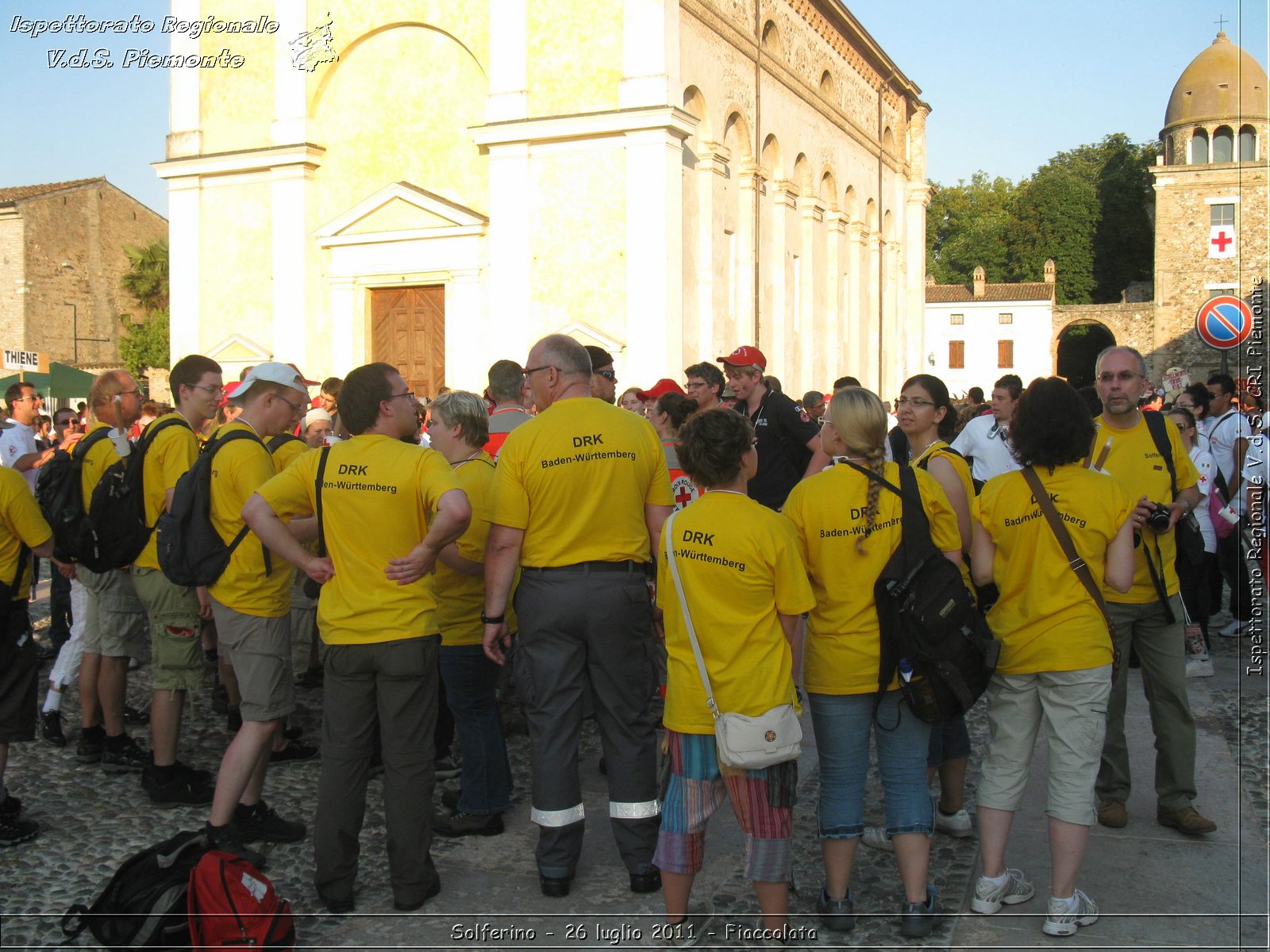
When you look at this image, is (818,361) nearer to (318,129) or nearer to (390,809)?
(318,129)

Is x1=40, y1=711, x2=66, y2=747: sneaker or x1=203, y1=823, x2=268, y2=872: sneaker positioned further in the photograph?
x1=40, y1=711, x2=66, y2=747: sneaker

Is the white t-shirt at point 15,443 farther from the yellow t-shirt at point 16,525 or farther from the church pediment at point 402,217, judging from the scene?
the church pediment at point 402,217

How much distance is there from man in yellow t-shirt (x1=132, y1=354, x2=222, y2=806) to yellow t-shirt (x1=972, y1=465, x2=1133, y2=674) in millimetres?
3835

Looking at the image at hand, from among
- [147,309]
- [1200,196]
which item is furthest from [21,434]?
[1200,196]

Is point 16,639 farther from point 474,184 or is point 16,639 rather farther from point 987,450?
point 474,184

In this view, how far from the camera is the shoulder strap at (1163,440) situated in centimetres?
550

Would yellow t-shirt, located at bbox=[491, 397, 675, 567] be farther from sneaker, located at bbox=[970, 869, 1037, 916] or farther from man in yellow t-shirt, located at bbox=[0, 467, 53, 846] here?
man in yellow t-shirt, located at bbox=[0, 467, 53, 846]

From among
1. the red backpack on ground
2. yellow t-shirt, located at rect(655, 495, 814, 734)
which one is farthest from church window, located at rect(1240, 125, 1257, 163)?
the red backpack on ground

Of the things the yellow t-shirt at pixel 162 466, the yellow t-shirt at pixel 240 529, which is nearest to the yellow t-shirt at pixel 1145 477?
the yellow t-shirt at pixel 240 529

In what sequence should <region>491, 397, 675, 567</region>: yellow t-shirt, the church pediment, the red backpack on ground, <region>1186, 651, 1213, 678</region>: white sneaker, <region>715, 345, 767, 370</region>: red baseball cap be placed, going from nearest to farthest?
the red backpack on ground → <region>491, 397, 675, 567</region>: yellow t-shirt → <region>715, 345, 767, 370</region>: red baseball cap → <region>1186, 651, 1213, 678</region>: white sneaker → the church pediment

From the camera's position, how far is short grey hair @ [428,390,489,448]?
18.2 ft

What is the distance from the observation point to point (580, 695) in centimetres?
480

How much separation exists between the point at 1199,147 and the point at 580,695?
6543cm

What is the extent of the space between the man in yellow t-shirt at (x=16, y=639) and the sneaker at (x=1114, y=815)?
17.1ft
